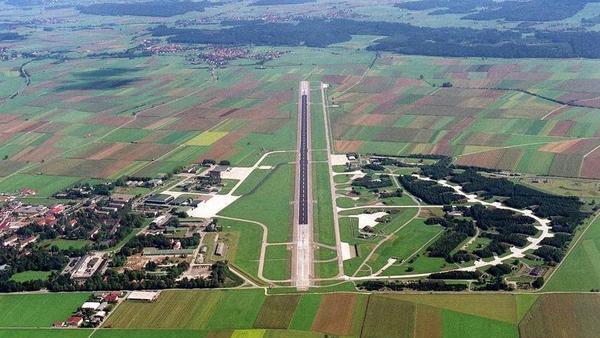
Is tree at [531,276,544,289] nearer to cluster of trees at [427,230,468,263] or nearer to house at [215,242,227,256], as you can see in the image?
cluster of trees at [427,230,468,263]

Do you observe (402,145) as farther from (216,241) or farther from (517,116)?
(216,241)

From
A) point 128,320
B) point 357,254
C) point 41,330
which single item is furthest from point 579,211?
point 41,330

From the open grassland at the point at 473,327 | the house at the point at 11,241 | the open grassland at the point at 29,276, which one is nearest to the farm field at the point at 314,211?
the open grassland at the point at 473,327

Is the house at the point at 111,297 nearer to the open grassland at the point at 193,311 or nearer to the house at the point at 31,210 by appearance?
the open grassland at the point at 193,311

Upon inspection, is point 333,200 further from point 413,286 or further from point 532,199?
point 413,286

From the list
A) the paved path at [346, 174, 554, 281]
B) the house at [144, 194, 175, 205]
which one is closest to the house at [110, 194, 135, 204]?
the house at [144, 194, 175, 205]

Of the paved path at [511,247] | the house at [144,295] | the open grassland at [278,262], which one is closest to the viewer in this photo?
the house at [144,295]
